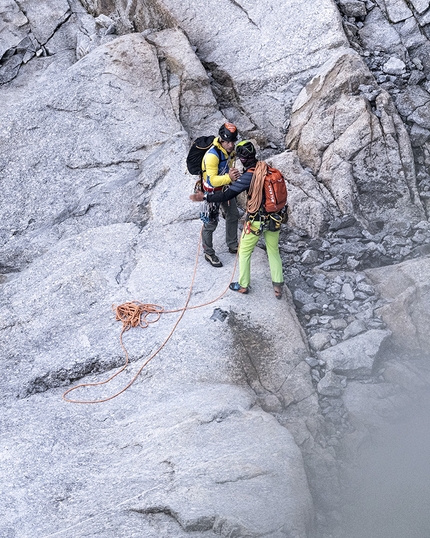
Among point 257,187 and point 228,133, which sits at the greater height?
point 228,133

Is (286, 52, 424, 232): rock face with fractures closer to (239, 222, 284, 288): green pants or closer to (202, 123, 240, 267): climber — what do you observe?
(202, 123, 240, 267): climber

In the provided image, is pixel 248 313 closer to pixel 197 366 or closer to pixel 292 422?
pixel 197 366

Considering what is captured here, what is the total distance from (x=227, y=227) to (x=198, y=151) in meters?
1.50

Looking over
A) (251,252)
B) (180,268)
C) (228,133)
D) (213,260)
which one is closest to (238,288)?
(251,252)

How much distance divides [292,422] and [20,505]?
359 cm

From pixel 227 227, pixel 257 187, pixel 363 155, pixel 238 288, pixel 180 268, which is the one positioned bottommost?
pixel 363 155

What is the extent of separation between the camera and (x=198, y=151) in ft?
29.8

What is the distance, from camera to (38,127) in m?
12.7

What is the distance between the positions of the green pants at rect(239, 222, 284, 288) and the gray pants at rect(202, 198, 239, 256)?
0.94 metres

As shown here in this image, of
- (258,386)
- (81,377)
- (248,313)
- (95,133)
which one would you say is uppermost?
(95,133)

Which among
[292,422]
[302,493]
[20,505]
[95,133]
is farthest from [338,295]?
[95,133]

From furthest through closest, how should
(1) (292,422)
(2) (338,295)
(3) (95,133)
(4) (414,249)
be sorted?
(3) (95,133) < (4) (414,249) < (2) (338,295) < (1) (292,422)

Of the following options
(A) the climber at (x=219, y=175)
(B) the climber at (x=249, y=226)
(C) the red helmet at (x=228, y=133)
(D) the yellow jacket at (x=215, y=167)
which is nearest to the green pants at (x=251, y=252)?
(B) the climber at (x=249, y=226)

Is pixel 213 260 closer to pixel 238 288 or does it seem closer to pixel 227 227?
pixel 227 227
